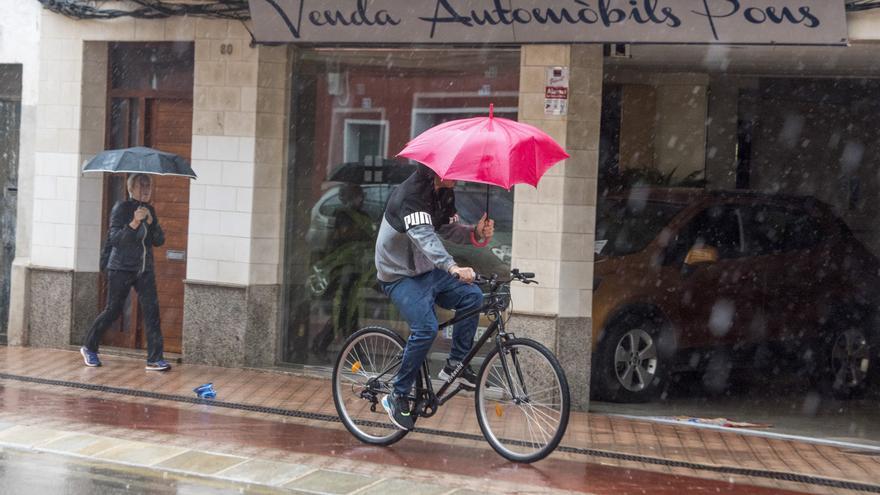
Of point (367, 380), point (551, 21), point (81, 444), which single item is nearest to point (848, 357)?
point (551, 21)

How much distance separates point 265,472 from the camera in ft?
25.6

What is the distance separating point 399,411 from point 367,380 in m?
0.41

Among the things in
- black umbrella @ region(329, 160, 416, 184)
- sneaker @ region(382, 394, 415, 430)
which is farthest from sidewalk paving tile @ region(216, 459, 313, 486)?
black umbrella @ region(329, 160, 416, 184)

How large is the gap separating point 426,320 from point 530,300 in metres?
2.72

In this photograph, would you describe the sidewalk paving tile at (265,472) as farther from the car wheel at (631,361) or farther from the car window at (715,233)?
the car window at (715,233)

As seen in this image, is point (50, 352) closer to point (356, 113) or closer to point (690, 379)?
point (356, 113)

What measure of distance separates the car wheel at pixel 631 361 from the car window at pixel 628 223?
0.65 metres

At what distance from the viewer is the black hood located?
8109 millimetres

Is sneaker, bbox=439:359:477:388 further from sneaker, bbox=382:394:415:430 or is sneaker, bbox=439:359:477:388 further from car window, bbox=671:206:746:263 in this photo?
car window, bbox=671:206:746:263

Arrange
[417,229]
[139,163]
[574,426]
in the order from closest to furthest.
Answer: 1. [417,229]
2. [574,426]
3. [139,163]

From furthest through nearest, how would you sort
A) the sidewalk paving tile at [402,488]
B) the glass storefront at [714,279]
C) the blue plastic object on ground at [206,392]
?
the glass storefront at [714,279]
the blue plastic object on ground at [206,392]
the sidewalk paving tile at [402,488]

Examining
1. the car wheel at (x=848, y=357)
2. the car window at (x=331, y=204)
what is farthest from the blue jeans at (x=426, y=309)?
the car wheel at (x=848, y=357)

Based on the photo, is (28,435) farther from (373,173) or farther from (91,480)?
(373,173)

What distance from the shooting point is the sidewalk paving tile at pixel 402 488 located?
736cm
